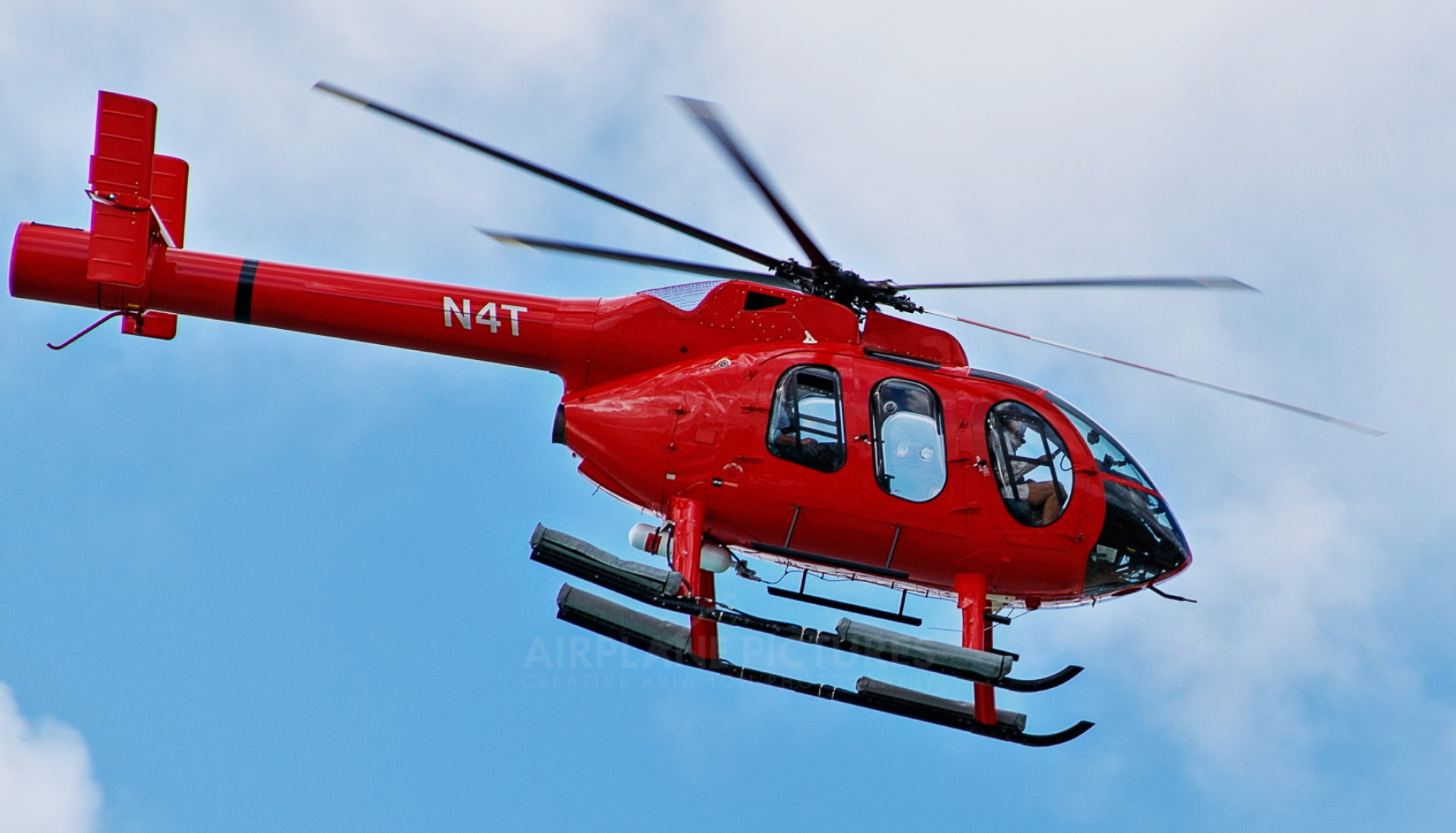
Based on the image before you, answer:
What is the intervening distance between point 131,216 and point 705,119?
18.4ft

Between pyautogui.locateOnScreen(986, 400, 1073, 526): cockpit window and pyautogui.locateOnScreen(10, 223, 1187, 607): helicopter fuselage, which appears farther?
pyautogui.locateOnScreen(986, 400, 1073, 526): cockpit window

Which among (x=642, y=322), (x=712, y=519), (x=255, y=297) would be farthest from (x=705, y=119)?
(x=255, y=297)

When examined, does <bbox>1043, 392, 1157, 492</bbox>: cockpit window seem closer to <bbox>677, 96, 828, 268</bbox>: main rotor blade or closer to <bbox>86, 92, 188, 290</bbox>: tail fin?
<bbox>677, 96, 828, 268</bbox>: main rotor blade

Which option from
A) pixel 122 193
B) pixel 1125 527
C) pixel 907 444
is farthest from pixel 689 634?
pixel 122 193

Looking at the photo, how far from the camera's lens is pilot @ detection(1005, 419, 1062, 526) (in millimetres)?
14031

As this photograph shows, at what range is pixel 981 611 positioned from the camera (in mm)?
14078

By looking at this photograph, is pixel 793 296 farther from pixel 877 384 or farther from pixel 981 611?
pixel 981 611

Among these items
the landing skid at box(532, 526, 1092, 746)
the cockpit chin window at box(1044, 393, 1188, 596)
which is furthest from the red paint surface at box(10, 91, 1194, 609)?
the landing skid at box(532, 526, 1092, 746)

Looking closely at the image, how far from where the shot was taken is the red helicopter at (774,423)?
1362cm

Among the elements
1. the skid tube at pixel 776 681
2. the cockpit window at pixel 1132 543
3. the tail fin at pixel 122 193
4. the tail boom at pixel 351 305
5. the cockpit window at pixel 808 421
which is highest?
the tail fin at pixel 122 193

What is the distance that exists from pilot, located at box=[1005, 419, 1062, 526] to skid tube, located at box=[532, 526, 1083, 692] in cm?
158

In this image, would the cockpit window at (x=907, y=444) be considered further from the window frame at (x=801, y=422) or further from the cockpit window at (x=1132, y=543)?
the cockpit window at (x=1132, y=543)

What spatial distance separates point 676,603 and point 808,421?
87.3 inches

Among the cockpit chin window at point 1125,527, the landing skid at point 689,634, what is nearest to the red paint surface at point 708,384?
the cockpit chin window at point 1125,527
